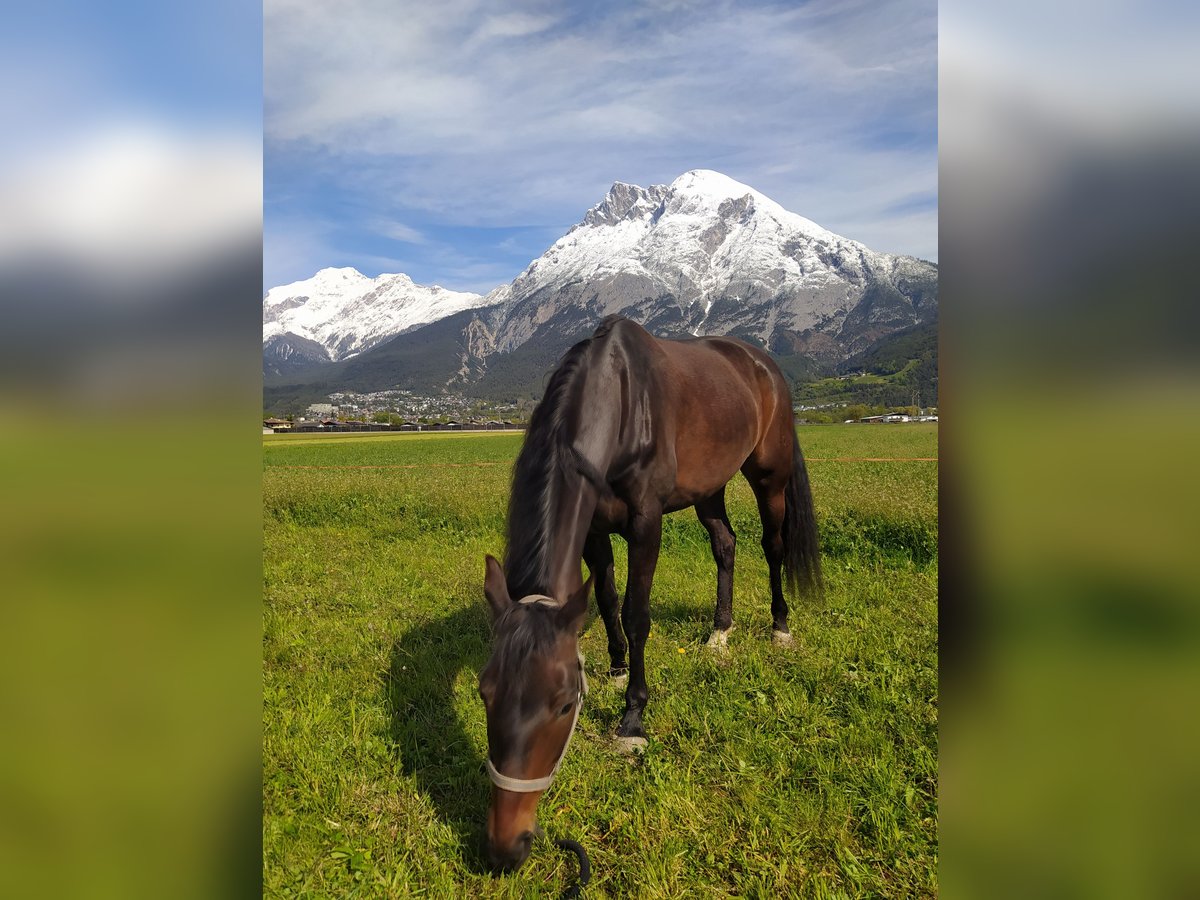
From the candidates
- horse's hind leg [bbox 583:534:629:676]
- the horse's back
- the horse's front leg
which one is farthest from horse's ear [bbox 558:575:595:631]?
horse's hind leg [bbox 583:534:629:676]

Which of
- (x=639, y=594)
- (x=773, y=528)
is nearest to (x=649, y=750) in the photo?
(x=639, y=594)

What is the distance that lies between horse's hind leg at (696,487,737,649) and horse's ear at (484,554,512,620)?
330cm

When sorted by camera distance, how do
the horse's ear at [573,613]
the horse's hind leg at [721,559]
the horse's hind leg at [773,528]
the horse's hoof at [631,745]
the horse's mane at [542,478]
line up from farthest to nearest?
the horse's hind leg at [773,528], the horse's hind leg at [721,559], the horse's hoof at [631,745], the horse's mane at [542,478], the horse's ear at [573,613]

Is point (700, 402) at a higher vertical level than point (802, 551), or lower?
higher

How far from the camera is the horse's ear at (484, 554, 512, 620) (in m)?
3.20

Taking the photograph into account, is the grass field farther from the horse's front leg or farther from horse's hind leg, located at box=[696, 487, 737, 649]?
the horse's front leg

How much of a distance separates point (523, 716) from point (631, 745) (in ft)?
5.65

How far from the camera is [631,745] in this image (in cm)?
436

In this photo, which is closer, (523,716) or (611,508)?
(523,716)

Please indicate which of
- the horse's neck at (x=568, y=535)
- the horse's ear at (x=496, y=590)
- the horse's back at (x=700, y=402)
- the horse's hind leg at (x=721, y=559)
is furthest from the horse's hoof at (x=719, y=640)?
the horse's ear at (x=496, y=590)

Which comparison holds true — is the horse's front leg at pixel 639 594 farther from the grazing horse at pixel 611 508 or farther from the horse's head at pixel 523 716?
the horse's head at pixel 523 716

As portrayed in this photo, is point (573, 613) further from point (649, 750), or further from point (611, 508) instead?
point (649, 750)

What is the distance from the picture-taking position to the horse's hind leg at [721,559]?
619 centimetres
